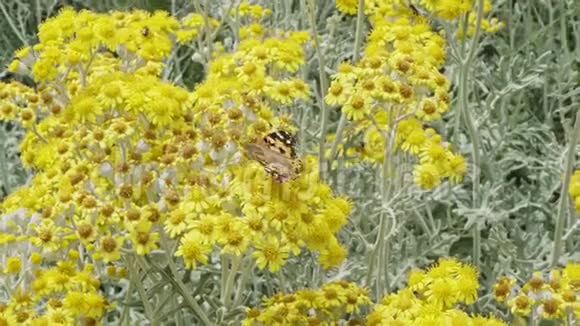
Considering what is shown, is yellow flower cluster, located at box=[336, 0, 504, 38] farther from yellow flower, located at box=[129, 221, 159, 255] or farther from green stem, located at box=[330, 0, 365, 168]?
yellow flower, located at box=[129, 221, 159, 255]

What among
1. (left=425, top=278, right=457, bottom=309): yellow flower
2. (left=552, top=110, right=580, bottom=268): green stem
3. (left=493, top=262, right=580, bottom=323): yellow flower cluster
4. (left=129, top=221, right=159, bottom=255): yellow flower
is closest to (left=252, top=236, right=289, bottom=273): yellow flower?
(left=129, top=221, right=159, bottom=255): yellow flower

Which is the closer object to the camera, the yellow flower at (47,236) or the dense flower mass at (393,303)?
the dense flower mass at (393,303)

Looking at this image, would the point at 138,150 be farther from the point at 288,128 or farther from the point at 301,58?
the point at 301,58

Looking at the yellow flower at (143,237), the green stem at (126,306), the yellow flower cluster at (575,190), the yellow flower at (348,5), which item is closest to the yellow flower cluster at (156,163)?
the yellow flower at (143,237)

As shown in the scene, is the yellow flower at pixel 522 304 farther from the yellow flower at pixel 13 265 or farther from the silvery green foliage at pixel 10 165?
the silvery green foliage at pixel 10 165

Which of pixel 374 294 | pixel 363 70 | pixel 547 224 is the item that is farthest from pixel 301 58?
pixel 547 224

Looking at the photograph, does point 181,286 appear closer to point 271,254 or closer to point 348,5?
point 271,254

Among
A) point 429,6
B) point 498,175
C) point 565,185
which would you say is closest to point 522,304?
point 565,185
